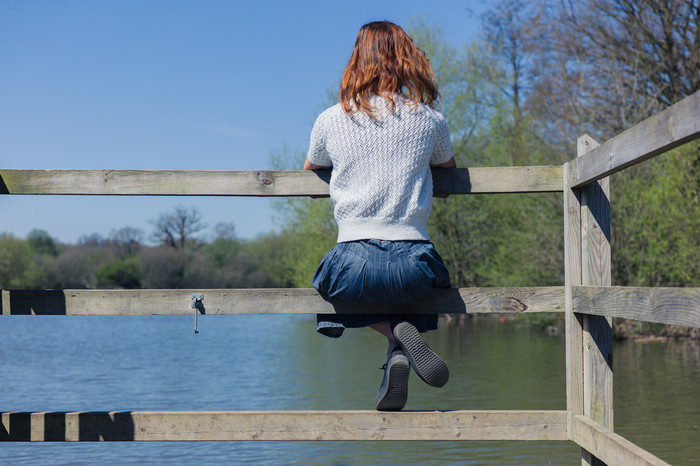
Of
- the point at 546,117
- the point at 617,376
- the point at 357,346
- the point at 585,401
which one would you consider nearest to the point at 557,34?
the point at 546,117

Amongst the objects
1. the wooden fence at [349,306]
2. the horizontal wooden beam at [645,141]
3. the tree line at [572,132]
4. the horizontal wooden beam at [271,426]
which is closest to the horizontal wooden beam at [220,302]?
the wooden fence at [349,306]

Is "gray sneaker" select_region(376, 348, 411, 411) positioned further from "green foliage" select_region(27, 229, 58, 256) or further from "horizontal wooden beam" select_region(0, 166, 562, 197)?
"green foliage" select_region(27, 229, 58, 256)

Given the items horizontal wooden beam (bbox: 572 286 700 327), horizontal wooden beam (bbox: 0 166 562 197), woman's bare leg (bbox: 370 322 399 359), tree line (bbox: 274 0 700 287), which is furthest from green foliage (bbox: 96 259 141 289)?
horizontal wooden beam (bbox: 572 286 700 327)

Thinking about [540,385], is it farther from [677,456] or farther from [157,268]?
[157,268]

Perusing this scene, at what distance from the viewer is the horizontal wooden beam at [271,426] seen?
10.8 ft

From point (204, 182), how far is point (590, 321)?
1753mm

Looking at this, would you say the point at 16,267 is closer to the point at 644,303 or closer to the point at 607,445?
the point at 607,445

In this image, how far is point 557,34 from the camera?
21.4m

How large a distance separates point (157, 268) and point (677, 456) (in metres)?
67.6

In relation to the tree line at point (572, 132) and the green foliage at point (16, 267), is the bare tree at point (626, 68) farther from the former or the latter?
the green foliage at point (16, 267)

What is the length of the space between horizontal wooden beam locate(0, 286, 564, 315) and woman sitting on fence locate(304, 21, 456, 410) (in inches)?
2.4

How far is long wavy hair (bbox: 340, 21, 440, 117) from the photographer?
333cm

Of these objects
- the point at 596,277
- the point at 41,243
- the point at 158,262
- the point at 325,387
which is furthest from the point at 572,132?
the point at 41,243

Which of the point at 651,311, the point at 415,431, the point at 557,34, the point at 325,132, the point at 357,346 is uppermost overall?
the point at 557,34
